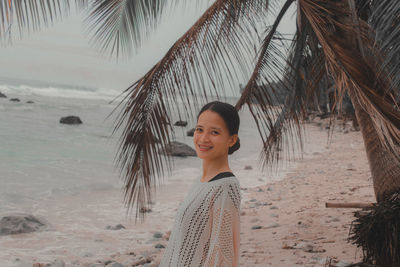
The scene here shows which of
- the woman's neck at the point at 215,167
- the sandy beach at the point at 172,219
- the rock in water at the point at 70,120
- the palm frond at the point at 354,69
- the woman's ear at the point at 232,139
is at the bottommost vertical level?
the sandy beach at the point at 172,219

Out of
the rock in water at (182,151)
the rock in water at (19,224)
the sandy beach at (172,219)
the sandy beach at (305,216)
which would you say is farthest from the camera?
the rock in water at (182,151)

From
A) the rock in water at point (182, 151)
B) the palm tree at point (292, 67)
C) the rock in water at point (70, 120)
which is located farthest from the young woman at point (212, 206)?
the rock in water at point (70, 120)

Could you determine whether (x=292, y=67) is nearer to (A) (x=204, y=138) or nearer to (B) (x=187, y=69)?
(B) (x=187, y=69)

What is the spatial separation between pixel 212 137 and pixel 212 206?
28cm

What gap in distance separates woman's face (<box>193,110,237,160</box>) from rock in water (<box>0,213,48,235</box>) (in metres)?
4.82

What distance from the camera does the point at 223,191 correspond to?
1645mm

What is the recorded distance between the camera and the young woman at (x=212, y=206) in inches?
63.2

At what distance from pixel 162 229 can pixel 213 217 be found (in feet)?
15.6

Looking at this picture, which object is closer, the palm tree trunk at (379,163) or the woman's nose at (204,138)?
the woman's nose at (204,138)

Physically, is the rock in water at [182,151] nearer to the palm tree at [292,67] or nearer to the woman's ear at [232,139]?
A: the palm tree at [292,67]

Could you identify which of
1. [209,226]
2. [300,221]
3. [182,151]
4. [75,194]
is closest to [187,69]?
[209,226]

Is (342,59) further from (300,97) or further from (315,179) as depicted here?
(315,179)

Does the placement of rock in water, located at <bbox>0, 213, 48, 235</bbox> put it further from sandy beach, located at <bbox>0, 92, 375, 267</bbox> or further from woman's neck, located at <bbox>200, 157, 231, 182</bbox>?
woman's neck, located at <bbox>200, 157, 231, 182</bbox>

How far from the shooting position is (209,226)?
167 centimetres
